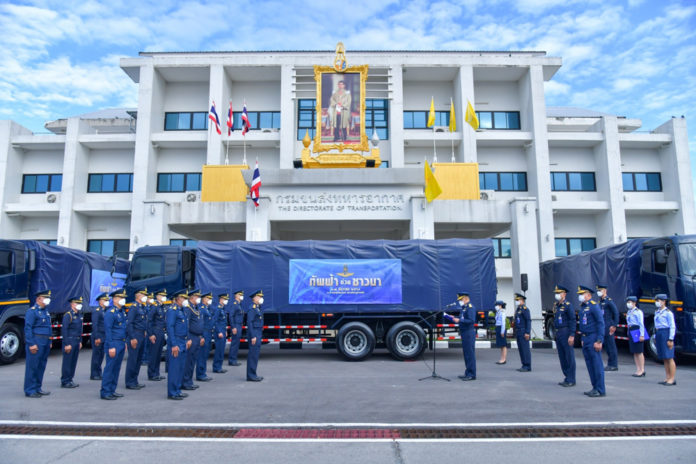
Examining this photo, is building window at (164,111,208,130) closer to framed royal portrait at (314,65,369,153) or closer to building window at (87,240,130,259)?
building window at (87,240,130,259)

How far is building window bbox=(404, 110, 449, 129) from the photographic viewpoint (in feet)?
96.4

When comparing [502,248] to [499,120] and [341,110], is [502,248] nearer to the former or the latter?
[499,120]

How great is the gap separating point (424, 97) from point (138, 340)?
24.7 metres

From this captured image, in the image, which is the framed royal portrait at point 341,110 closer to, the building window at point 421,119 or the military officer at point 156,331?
the building window at point 421,119

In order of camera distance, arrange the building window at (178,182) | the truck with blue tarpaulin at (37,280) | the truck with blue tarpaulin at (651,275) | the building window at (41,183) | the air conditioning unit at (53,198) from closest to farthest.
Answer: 1. the truck with blue tarpaulin at (651,275)
2. the truck with blue tarpaulin at (37,280)
3. the air conditioning unit at (53,198)
4. the building window at (178,182)
5. the building window at (41,183)

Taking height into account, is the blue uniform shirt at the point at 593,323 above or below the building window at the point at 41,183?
below

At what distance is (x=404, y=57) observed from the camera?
27875 millimetres

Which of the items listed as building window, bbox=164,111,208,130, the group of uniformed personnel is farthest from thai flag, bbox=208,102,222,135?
the group of uniformed personnel

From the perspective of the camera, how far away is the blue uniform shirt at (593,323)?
Result: 27.7 feet

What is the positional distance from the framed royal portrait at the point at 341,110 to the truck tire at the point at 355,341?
10745 millimetres

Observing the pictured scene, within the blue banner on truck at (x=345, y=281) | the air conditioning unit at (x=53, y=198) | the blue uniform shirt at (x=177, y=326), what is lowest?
the blue uniform shirt at (x=177, y=326)

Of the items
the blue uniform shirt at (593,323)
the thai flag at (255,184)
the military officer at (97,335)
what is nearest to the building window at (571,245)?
the thai flag at (255,184)

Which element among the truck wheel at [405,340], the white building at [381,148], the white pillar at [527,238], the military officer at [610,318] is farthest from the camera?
the white building at [381,148]

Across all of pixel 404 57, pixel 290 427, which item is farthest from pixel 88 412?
pixel 404 57
